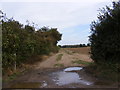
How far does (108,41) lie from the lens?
13.3 m

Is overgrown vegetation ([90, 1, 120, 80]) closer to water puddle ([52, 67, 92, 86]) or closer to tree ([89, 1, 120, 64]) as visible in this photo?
tree ([89, 1, 120, 64])

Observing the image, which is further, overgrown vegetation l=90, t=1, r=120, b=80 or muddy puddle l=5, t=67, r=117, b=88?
overgrown vegetation l=90, t=1, r=120, b=80

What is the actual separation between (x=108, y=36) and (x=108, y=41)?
1.50 ft

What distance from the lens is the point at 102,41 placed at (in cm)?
1438

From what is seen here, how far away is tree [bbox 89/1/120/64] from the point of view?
1286cm

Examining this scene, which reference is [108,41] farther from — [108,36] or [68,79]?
[68,79]

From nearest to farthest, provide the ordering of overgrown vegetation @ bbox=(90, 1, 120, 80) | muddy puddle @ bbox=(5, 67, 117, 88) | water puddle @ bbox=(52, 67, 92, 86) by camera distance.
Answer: muddy puddle @ bbox=(5, 67, 117, 88), water puddle @ bbox=(52, 67, 92, 86), overgrown vegetation @ bbox=(90, 1, 120, 80)

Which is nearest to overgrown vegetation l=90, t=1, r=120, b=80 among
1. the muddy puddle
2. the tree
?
the tree

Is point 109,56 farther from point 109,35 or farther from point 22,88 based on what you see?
point 22,88

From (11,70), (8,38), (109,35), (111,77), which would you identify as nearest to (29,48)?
(11,70)

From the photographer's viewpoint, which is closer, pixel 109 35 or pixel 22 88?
pixel 22 88

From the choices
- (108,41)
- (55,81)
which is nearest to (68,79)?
(55,81)

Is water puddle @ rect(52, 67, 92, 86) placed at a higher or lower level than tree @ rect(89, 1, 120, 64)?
lower

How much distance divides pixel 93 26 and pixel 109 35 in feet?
8.83
